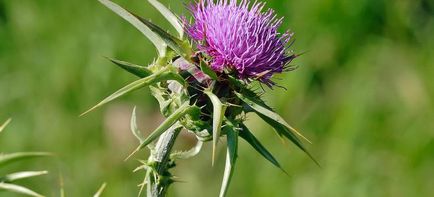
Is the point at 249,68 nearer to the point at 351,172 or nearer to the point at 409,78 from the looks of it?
the point at 351,172

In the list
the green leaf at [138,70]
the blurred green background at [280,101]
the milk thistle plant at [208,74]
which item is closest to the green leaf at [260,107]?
the milk thistle plant at [208,74]

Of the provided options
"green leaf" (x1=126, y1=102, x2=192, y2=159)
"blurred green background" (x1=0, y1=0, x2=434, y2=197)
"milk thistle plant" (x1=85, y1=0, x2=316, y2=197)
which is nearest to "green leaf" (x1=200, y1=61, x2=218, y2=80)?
"milk thistle plant" (x1=85, y1=0, x2=316, y2=197)

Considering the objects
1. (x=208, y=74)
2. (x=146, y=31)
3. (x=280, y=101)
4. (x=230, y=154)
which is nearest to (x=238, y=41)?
(x=208, y=74)

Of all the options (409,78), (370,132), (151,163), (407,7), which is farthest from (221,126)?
(407,7)

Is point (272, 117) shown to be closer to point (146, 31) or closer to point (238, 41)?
point (238, 41)

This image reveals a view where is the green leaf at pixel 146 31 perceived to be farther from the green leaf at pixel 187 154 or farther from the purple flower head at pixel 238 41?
the green leaf at pixel 187 154

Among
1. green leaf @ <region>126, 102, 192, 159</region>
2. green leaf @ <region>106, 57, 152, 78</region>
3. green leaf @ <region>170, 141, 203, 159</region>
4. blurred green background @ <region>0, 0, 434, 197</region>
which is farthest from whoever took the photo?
blurred green background @ <region>0, 0, 434, 197</region>

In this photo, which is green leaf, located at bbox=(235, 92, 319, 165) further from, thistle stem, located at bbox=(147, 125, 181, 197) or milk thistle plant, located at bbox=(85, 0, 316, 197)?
thistle stem, located at bbox=(147, 125, 181, 197)
